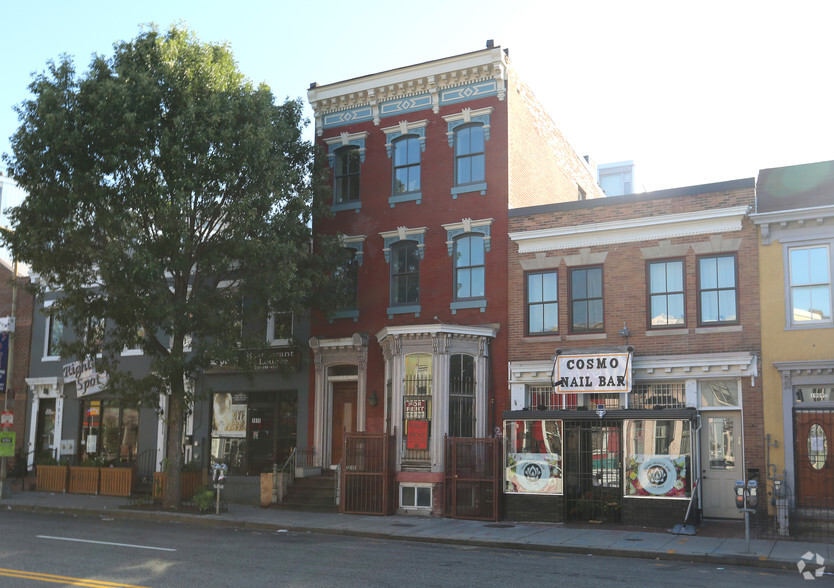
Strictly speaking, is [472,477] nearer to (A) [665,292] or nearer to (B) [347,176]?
(A) [665,292]

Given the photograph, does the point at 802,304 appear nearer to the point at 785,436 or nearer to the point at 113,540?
the point at 785,436

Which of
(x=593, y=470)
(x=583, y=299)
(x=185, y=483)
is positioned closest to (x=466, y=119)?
(x=583, y=299)

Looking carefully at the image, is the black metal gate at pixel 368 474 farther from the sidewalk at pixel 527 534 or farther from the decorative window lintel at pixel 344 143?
the decorative window lintel at pixel 344 143

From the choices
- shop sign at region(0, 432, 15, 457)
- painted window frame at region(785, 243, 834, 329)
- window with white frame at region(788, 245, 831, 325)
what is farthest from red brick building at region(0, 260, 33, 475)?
window with white frame at region(788, 245, 831, 325)

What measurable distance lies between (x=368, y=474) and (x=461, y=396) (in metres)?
3.07

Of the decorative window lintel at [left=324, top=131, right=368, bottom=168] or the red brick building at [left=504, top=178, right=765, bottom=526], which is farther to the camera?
the decorative window lintel at [left=324, top=131, right=368, bottom=168]

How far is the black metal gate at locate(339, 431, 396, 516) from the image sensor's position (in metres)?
20.3

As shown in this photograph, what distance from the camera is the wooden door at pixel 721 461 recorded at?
18.6 m

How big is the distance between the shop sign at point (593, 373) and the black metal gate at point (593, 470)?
1150mm

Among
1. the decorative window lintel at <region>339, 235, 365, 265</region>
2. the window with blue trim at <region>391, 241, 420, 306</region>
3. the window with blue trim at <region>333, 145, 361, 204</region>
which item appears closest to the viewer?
the window with blue trim at <region>391, 241, 420, 306</region>

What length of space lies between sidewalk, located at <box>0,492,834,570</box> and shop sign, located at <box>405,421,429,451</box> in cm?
178

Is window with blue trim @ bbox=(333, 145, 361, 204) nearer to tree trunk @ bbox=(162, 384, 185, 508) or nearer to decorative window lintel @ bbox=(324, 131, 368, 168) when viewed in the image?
decorative window lintel @ bbox=(324, 131, 368, 168)

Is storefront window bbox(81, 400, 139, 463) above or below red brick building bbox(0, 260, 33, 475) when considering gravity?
below

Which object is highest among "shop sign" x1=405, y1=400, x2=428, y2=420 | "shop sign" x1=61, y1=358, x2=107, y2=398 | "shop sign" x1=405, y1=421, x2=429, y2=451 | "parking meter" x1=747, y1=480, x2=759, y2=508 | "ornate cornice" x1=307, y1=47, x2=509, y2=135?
"ornate cornice" x1=307, y1=47, x2=509, y2=135
